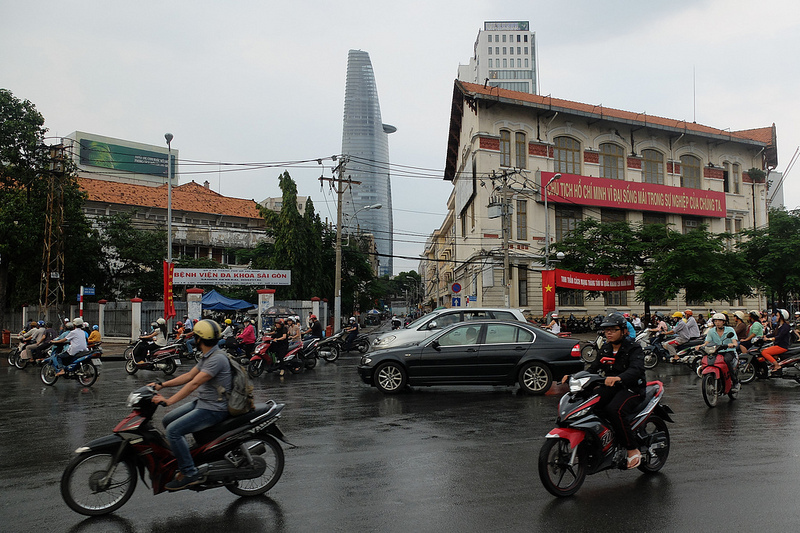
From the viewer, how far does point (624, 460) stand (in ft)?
18.5

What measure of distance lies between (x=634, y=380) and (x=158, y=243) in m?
40.2

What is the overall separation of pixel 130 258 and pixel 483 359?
108ft

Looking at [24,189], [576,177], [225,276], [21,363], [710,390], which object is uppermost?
[576,177]

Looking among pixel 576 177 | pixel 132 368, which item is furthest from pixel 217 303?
pixel 576 177

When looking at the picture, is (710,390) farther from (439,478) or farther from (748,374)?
(439,478)

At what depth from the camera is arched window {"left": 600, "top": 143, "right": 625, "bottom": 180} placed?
142ft

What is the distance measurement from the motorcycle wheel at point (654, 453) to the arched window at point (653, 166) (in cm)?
4195

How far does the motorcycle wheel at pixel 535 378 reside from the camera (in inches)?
458

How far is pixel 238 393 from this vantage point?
17.1 feet

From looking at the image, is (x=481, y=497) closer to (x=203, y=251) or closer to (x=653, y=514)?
(x=653, y=514)

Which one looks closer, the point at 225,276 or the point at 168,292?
the point at 168,292

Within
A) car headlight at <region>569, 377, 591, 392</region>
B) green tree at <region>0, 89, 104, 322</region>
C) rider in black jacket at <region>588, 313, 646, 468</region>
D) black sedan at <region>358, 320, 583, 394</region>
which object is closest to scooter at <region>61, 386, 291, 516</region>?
car headlight at <region>569, 377, 591, 392</region>

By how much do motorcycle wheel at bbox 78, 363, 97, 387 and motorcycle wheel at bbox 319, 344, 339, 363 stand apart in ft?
25.5

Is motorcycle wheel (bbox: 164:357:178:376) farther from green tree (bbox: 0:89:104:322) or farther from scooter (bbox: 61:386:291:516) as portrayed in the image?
green tree (bbox: 0:89:104:322)
